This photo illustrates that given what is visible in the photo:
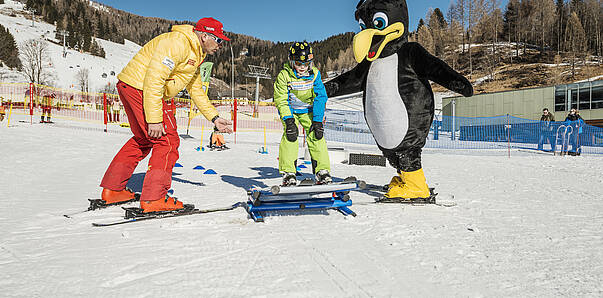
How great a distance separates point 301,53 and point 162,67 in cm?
154

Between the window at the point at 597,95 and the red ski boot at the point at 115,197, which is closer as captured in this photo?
the red ski boot at the point at 115,197

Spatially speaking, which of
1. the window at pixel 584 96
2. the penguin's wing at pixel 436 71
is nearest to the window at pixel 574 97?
the window at pixel 584 96

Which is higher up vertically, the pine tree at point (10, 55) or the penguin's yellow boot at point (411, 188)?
the pine tree at point (10, 55)

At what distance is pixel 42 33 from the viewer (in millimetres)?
94438

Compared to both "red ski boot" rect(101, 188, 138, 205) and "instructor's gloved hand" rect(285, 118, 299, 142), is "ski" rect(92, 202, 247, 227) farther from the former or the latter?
"instructor's gloved hand" rect(285, 118, 299, 142)

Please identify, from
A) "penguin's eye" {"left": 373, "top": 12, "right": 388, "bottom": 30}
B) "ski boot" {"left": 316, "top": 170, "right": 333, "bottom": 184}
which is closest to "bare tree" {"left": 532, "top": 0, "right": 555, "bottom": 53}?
"penguin's eye" {"left": 373, "top": 12, "right": 388, "bottom": 30}

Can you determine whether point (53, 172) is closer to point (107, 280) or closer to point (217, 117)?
point (217, 117)

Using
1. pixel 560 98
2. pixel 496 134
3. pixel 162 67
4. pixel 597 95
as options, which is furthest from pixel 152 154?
pixel 597 95

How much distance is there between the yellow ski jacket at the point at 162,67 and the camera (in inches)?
117

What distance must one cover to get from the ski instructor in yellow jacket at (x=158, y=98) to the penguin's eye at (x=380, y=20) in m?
1.76

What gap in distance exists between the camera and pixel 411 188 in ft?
12.8

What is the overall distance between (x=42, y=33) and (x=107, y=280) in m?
120

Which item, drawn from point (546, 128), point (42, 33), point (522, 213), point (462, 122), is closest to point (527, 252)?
point (522, 213)

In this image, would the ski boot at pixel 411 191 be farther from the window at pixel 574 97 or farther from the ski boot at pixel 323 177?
the window at pixel 574 97
